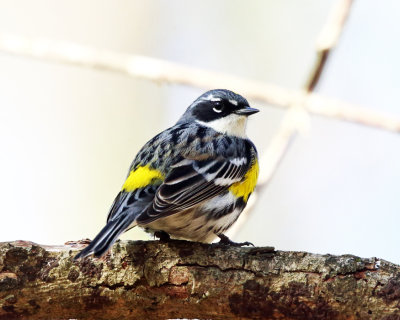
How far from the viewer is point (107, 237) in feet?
13.0

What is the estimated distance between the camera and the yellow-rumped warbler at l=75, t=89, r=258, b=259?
4.58 meters

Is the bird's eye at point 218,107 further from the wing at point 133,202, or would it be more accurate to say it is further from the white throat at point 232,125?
the wing at point 133,202

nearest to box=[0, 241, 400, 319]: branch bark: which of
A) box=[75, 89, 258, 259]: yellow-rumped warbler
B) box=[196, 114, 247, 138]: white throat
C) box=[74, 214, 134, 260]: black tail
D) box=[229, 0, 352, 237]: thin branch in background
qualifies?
box=[74, 214, 134, 260]: black tail

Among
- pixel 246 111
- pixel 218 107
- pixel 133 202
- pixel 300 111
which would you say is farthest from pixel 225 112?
pixel 133 202

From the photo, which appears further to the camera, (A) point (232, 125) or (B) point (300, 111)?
(B) point (300, 111)

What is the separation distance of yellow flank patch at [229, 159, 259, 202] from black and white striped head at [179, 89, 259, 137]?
0.52 m

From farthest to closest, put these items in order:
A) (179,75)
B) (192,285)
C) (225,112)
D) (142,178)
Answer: (179,75), (225,112), (142,178), (192,285)

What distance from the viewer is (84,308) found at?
407cm

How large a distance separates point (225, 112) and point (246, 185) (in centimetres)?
100

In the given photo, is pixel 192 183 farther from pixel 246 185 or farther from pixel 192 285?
pixel 192 285

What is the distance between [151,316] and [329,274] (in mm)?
1257

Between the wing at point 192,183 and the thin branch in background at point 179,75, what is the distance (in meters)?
1.87

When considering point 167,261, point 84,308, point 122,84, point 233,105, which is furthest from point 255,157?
point 122,84

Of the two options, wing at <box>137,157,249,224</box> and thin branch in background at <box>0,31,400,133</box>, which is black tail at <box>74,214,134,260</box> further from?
thin branch in background at <box>0,31,400,133</box>
